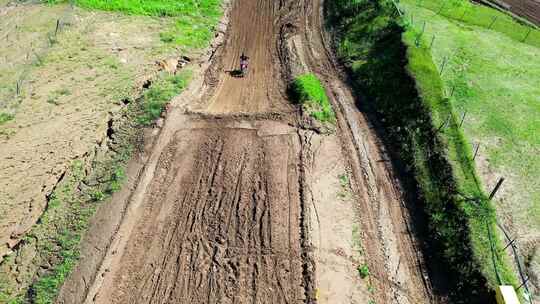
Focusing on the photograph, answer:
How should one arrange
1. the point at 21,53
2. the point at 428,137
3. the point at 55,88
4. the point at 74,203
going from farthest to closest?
the point at 21,53
the point at 55,88
the point at 428,137
the point at 74,203

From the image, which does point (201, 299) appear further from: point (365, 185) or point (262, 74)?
point (262, 74)

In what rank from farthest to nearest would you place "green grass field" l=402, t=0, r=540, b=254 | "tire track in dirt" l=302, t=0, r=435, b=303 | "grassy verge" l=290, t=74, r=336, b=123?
"grassy verge" l=290, t=74, r=336, b=123
"green grass field" l=402, t=0, r=540, b=254
"tire track in dirt" l=302, t=0, r=435, b=303

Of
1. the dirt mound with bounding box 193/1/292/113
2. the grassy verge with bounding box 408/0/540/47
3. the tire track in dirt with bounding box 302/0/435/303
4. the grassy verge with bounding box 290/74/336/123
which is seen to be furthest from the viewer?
the grassy verge with bounding box 408/0/540/47

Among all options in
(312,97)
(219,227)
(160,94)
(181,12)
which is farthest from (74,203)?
(181,12)

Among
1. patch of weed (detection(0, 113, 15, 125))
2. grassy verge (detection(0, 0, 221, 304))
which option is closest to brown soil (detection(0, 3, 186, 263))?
patch of weed (detection(0, 113, 15, 125))

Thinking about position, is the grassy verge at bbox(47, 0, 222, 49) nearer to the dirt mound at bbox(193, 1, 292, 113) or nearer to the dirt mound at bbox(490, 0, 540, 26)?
the dirt mound at bbox(193, 1, 292, 113)

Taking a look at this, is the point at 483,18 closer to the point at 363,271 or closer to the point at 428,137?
the point at 428,137
